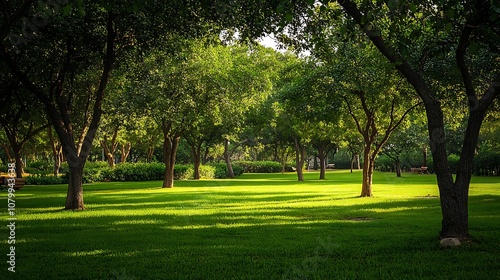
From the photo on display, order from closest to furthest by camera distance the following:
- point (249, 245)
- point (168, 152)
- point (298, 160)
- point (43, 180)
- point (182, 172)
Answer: point (249, 245) → point (168, 152) → point (43, 180) → point (298, 160) → point (182, 172)

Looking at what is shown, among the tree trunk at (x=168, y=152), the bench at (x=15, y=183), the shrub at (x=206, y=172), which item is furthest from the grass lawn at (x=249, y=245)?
the shrub at (x=206, y=172)

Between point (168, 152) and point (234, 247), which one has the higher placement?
point (168, 152)

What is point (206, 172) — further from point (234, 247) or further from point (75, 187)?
point (234, 247)

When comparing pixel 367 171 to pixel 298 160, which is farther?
pixel 298 160

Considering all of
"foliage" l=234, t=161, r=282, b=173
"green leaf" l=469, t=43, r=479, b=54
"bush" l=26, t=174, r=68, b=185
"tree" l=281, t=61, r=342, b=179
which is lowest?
"bush" l=26, t=174, r=68, b=185

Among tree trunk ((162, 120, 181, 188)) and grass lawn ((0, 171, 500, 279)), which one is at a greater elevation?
tree trunk ((162, 120, 181, 188))

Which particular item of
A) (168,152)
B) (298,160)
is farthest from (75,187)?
(298,160)

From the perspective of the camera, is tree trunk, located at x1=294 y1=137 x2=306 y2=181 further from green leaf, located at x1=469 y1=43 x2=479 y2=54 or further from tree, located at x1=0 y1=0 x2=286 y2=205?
green leaf, located at x1=469 y1=43 x2=479 y2=54

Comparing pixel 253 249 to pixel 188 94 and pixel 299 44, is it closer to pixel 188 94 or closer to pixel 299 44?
pixel 299 44

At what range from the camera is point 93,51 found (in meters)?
16.2

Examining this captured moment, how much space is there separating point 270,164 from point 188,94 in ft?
161

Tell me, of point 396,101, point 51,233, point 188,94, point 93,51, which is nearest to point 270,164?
point 188,94

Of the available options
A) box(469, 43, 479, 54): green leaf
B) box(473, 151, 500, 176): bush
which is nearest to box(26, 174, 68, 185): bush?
box(469, 43, 479, 54): green leaf

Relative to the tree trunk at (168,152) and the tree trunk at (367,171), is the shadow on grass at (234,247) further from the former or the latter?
the tree trunk at (168,152)
